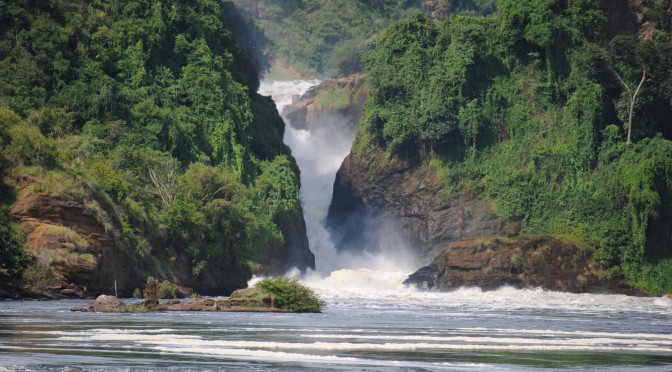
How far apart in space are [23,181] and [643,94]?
55488 mm

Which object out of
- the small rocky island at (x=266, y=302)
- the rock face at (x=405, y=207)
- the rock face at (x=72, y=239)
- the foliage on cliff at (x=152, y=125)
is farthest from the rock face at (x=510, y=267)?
the small rocky island at (x=266, y=302)

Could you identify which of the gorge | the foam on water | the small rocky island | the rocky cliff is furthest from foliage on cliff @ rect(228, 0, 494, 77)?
the small rocky island

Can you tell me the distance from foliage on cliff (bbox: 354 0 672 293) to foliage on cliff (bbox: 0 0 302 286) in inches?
518

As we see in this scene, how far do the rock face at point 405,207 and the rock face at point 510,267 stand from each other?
40.6 ft

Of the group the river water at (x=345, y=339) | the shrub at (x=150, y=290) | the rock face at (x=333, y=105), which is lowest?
the river water at (x=345, y=339)

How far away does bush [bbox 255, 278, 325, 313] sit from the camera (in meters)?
55.2

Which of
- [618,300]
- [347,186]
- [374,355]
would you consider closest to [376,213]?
[347,186]

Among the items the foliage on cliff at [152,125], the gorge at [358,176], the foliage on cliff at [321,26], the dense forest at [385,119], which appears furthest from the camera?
the foliage on cliff at [321,26]

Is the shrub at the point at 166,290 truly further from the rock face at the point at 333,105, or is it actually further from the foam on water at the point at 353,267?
the rock face at the point at 333,105

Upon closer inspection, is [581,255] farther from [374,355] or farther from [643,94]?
[374,355]

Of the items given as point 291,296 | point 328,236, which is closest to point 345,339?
point 291,296

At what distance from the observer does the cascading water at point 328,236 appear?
10257 centimetres

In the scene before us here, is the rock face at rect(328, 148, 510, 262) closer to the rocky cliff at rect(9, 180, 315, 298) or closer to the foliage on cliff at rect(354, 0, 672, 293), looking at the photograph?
the foliage on cliff at rect(354, 0, 672, 293)

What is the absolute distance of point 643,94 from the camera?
10300 centimetres
